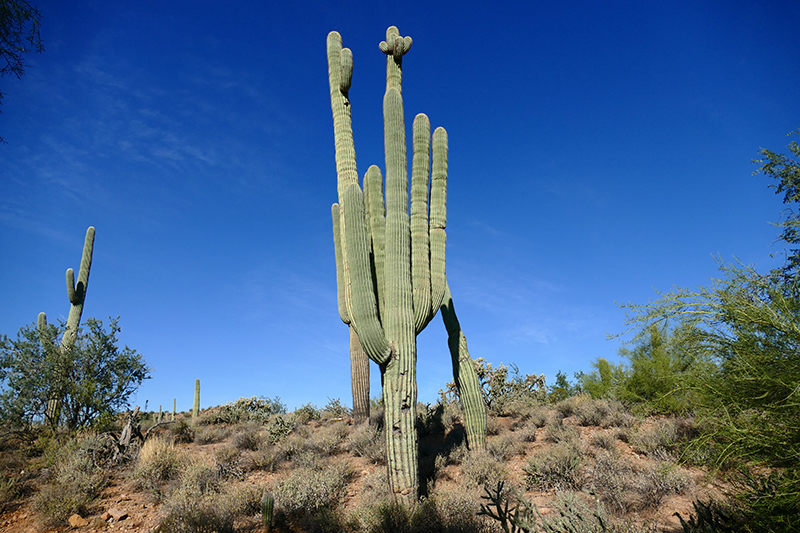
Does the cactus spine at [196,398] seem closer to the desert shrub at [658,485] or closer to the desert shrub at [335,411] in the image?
the desert shrub at [335,411]

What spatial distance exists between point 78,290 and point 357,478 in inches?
540

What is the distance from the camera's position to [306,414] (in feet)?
55.7

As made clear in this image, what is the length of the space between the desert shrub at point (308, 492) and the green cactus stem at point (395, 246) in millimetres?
1267

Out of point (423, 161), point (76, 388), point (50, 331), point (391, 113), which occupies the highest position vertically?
point (391, 113)

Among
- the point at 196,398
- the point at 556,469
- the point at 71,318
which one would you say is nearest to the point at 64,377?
the point at 71,318

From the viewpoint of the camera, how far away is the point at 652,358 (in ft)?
43.4

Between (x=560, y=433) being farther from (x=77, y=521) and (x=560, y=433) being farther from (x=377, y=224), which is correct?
(x=77, y=521)

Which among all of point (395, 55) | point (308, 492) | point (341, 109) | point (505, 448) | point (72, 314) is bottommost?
point (308, 492)

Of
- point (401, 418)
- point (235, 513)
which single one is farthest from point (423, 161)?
point (235, 513)

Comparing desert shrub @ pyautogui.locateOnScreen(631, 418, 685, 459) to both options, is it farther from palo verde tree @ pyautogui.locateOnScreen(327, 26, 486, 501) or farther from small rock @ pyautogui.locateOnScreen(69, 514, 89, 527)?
small rock @ pyautogui.locateOnScreen(69, 514, 89, 527)

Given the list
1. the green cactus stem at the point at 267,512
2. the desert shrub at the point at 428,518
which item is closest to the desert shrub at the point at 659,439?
the desert shrub at the point at 428,518

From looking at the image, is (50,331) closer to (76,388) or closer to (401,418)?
(76,388)

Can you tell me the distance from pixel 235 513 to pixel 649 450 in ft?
26.6

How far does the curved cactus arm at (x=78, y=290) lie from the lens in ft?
50.2
